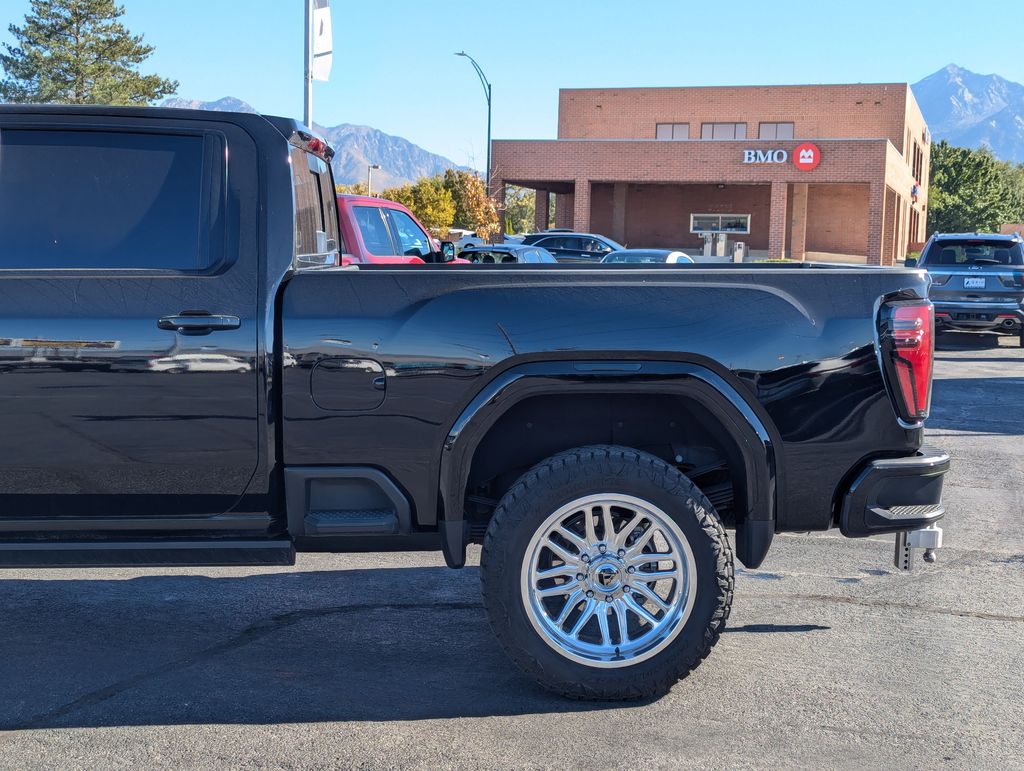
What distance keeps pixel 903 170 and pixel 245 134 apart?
58.6m

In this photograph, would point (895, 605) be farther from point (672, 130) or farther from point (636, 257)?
point (672, 130)

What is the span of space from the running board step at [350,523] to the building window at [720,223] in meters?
51.6

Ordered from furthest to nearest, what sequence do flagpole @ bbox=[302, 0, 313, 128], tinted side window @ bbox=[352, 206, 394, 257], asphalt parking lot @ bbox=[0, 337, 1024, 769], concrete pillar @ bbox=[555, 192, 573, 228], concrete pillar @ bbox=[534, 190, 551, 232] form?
concrete pillar @ bbox=[534, 190, 551, 232] < concrete pillar @ bbox=[555, 192, 573, 228] < flagpole @ bbox=[302, 0, 313, 128] < tinted side window @ bbox=[352, 206, 394, 257] < asphalt parking lot @ bbox=[0, 337, 1024, 769]

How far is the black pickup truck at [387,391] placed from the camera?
4031 mm

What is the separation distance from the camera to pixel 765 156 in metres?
47.7

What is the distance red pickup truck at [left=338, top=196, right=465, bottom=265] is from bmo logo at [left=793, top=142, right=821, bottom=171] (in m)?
36.6

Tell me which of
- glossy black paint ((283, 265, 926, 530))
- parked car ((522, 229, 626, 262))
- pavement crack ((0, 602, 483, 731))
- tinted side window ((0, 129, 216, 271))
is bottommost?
pavement crack ((0, 602, 483, 731))

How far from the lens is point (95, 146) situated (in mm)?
4234

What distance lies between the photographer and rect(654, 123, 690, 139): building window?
62375 mm

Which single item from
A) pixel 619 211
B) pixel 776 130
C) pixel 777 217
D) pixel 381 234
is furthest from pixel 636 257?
pixel 776 130

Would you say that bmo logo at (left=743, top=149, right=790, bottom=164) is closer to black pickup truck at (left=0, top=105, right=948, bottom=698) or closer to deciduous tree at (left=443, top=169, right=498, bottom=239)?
deciduous tree at (left=443, top=169, right=498, bottom=239)

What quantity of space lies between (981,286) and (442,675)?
16.0 metres

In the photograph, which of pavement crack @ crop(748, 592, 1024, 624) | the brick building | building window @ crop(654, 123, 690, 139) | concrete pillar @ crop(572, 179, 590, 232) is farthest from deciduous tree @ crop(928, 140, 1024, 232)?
pavement crack @ crop(748, 592, 1024, 624)

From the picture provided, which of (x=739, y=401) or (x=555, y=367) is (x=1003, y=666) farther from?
(x=555, y=367)
